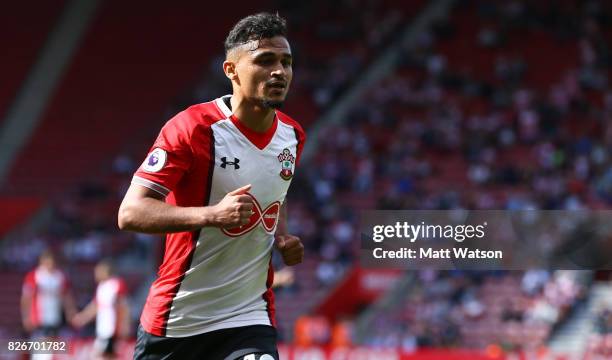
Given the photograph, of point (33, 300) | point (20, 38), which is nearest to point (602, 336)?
point (33, 300)

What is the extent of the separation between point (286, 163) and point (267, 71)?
469mm

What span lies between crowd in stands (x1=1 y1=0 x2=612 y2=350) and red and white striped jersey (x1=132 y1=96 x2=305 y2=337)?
45.8 feet

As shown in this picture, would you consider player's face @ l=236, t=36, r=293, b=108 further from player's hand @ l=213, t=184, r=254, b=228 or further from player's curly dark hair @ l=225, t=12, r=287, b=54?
player's hand @ l=213, t=184, r=254, b=228

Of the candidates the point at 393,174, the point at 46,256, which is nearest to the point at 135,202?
the point at 46,256

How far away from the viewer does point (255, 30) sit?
5062 millimetres

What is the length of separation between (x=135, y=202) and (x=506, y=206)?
18.8 metres

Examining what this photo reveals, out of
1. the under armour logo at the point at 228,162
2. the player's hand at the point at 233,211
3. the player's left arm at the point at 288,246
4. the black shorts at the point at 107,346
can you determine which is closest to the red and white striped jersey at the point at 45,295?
the black shorts at the point at 107,346

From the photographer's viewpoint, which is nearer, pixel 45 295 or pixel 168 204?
pixel 168 204

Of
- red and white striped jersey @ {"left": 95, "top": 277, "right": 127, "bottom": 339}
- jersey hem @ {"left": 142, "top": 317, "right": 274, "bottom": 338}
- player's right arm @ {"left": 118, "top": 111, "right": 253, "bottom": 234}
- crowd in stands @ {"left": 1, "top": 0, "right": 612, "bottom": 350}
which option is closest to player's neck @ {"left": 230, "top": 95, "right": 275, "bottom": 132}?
player's right arm @ {"left": 118, "top": 111, "right": 253, "bottom": 234}

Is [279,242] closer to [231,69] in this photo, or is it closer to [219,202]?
[219,202]

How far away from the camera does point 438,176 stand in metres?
25.4

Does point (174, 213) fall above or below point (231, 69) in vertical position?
below

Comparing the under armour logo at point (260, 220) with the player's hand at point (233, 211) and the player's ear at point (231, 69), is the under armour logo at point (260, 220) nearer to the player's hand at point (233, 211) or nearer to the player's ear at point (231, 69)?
the player's hand at point (233, 211)

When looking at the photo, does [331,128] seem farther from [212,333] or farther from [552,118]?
[212,333]
